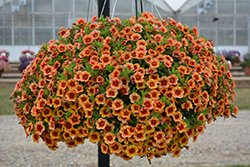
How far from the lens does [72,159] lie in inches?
140

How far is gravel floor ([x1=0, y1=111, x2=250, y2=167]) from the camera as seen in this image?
345cm

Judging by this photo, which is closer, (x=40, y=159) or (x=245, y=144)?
(x=40, y=159)

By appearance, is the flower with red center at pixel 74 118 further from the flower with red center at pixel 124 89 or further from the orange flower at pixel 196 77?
the orange flower at pixel 196 77

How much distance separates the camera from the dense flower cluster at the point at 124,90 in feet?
4.52

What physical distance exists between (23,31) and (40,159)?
39.4 feet

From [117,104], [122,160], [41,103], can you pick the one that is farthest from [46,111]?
[122,160]

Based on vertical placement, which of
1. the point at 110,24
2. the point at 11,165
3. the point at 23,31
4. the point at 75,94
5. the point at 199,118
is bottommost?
the point at 11,165

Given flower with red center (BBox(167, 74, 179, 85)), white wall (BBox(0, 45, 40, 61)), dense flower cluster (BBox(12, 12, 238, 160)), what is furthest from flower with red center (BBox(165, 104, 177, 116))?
white wall (BBox(0, 45, 40, 61))

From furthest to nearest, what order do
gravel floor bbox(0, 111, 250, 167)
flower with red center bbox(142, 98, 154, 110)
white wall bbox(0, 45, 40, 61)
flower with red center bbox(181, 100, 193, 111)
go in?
white wall bbox(0, 45, 40, 61) < gravel floor bbox(0, 111, 250, 167) < flower with red center bbox(181, 100, 193, 111) < flower with red center bbox(142, 98, 154, 110)

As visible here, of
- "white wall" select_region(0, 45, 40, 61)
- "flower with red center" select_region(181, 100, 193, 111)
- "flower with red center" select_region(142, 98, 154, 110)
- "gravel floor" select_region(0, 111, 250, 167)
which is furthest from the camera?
"white wall" select_region(0, 45, 40, 61)

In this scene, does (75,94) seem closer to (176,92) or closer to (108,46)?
(108,46)

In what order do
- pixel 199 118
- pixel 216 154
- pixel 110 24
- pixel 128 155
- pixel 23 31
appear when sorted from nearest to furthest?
pixel 128 155 → pixel 199 118 → pixel 110 24 → pixel 216 154 → pixel 23 31

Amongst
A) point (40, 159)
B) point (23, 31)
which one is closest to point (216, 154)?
point (40, 159)

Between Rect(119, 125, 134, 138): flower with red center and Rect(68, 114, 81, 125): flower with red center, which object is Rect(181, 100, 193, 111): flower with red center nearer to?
Rect(119, 125, 134, 138): flower with red center
